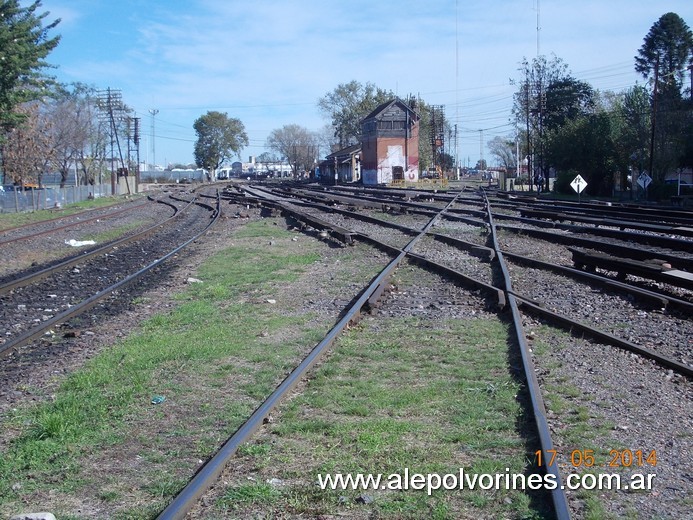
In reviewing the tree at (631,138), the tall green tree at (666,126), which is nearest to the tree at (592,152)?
the tree at (631,138)

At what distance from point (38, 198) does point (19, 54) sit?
1498 centimetres

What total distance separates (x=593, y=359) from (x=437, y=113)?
11160cm

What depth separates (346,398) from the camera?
629 centimetres

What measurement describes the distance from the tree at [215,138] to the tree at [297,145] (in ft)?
36.6

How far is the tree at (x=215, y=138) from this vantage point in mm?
149000

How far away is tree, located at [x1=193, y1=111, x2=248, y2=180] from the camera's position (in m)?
149

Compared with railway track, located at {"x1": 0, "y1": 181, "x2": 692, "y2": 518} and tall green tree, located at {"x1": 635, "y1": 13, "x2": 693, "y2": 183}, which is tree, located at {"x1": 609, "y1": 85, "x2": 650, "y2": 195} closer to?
tall green tree, located at {"x1": 635, "y1": 13, "x2": 693, "y2": 183}

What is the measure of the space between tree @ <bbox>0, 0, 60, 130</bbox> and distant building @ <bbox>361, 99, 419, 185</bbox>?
6379 cm

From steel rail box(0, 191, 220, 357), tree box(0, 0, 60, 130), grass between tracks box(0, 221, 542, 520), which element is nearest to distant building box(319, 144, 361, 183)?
tree box(0, 0, 60, 130)

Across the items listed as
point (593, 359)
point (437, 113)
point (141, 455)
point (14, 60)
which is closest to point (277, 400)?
Result: point (141, 455)

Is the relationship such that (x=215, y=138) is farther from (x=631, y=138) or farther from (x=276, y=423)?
(x=276, y=423)

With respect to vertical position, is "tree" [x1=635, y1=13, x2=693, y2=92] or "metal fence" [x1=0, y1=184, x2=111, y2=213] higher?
"tree" [x1=635, y1=13, x2=693, y2=92]

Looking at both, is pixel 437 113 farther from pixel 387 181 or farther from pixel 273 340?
pixel 273 340
